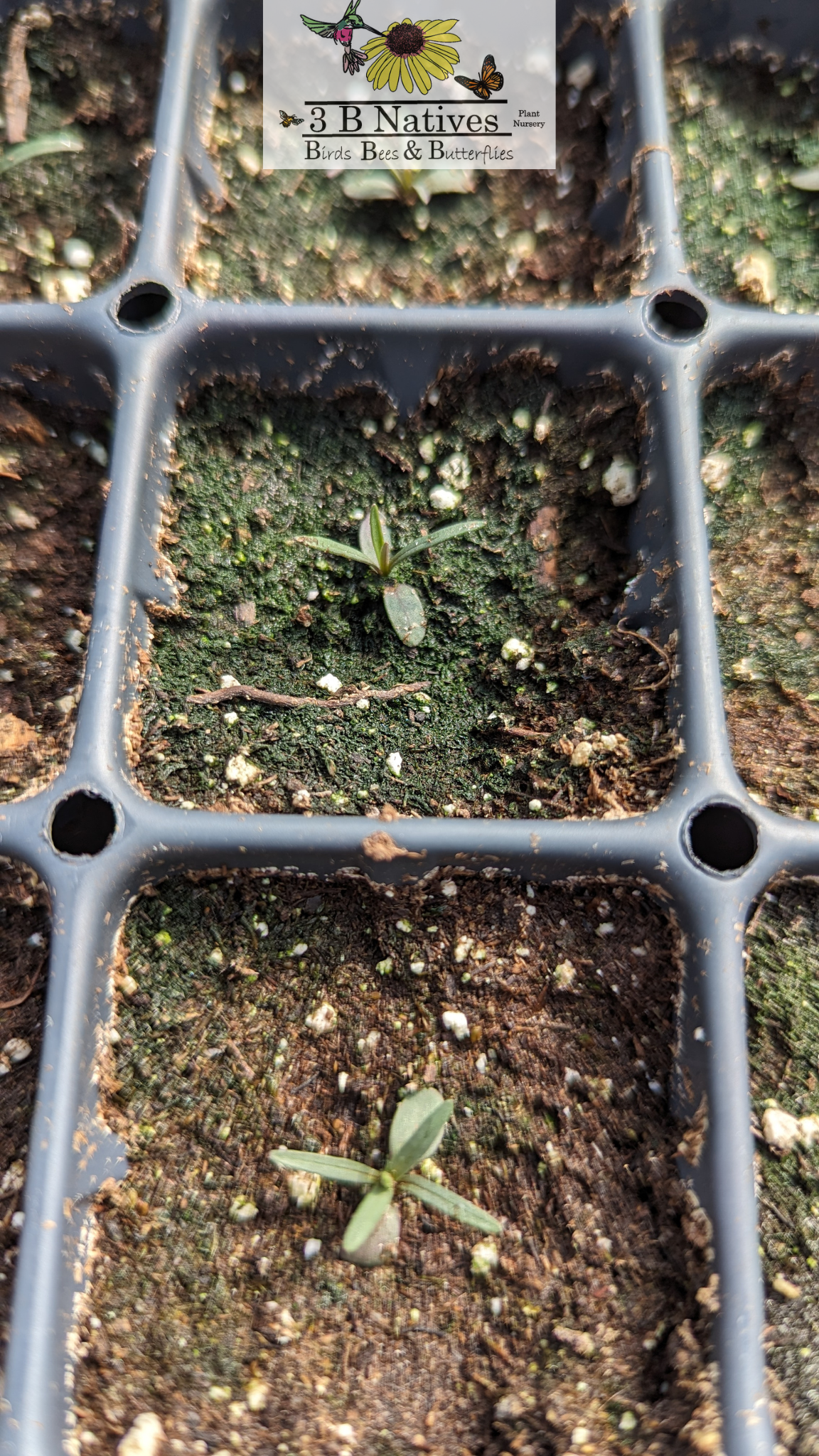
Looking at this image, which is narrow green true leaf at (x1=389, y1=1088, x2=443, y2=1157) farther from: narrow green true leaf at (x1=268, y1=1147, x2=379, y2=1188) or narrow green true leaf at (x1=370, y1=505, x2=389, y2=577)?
narrow green true leaf at (x1=370, y1=505, x2=389, y2=577)

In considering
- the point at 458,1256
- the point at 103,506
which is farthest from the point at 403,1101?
the point at 103,506

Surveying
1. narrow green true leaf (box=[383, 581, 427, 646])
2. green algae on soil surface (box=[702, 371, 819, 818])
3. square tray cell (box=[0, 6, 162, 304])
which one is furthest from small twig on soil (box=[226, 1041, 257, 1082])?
square tray cell (box=[0, 6, 162, 304])

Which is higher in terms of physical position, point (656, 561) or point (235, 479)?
point (235, 479)

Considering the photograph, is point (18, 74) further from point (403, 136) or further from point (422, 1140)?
point (422, 1140)

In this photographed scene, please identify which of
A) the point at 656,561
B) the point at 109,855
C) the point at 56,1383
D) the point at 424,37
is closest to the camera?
the point at 56,1383

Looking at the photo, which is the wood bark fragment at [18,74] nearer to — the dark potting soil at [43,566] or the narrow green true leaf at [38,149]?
the narrow green true leaf at [38,149]

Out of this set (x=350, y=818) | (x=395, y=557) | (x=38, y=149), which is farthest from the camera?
(x=38, y=149)

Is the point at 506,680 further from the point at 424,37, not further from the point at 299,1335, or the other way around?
the point at 424,37

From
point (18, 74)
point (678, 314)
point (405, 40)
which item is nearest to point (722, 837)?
point (678, 314)
